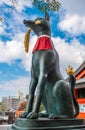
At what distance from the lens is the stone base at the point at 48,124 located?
2.75 meters

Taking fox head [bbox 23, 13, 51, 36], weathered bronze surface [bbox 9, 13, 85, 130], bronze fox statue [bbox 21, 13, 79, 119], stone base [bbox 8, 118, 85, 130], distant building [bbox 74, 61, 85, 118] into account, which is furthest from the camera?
distant building [bbox 74, 61, 85, 118]

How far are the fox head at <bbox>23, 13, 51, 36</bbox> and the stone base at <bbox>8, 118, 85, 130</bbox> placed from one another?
116 centimetres

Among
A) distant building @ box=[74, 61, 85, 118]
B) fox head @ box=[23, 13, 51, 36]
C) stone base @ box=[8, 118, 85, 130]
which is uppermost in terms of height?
distant building @ box=[74, 61, 85, 118]

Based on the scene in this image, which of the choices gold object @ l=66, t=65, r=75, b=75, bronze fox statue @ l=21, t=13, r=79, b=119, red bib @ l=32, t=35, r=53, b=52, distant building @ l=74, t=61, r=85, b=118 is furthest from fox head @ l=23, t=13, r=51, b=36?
distant building @ l=74, t=61, r=85, b=118

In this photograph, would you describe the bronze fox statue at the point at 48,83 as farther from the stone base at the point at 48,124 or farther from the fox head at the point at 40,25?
the stone base at the point at 48,124

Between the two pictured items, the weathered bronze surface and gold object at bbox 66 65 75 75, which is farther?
gold object at bbox 66 65 75 75

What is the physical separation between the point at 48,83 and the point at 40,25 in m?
0.78

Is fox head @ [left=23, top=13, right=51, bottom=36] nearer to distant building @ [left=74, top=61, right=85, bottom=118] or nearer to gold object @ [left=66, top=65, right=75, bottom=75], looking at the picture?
gold object @ [left=66, top=65, right=75, bottom=75]

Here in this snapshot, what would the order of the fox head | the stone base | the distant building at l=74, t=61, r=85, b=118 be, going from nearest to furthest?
the stone base
the fox head
the distant building at l=74, t=61, r=85, b=118

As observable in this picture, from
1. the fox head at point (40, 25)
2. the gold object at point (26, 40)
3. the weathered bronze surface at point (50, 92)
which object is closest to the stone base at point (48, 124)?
the weathered bronze surface at point (50, 92)

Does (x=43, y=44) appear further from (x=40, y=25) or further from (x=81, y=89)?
(x=81, y=89)

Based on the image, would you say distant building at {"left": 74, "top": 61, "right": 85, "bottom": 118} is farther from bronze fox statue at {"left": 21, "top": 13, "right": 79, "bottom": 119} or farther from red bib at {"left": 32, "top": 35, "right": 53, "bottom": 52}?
red bib at {"left": 32, "top": 35, "right": 53, "bottom": 52}

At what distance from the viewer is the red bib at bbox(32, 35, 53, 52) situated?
10.5 feet

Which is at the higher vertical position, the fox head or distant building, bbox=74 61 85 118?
distant building, bbox=74 61 85 118
